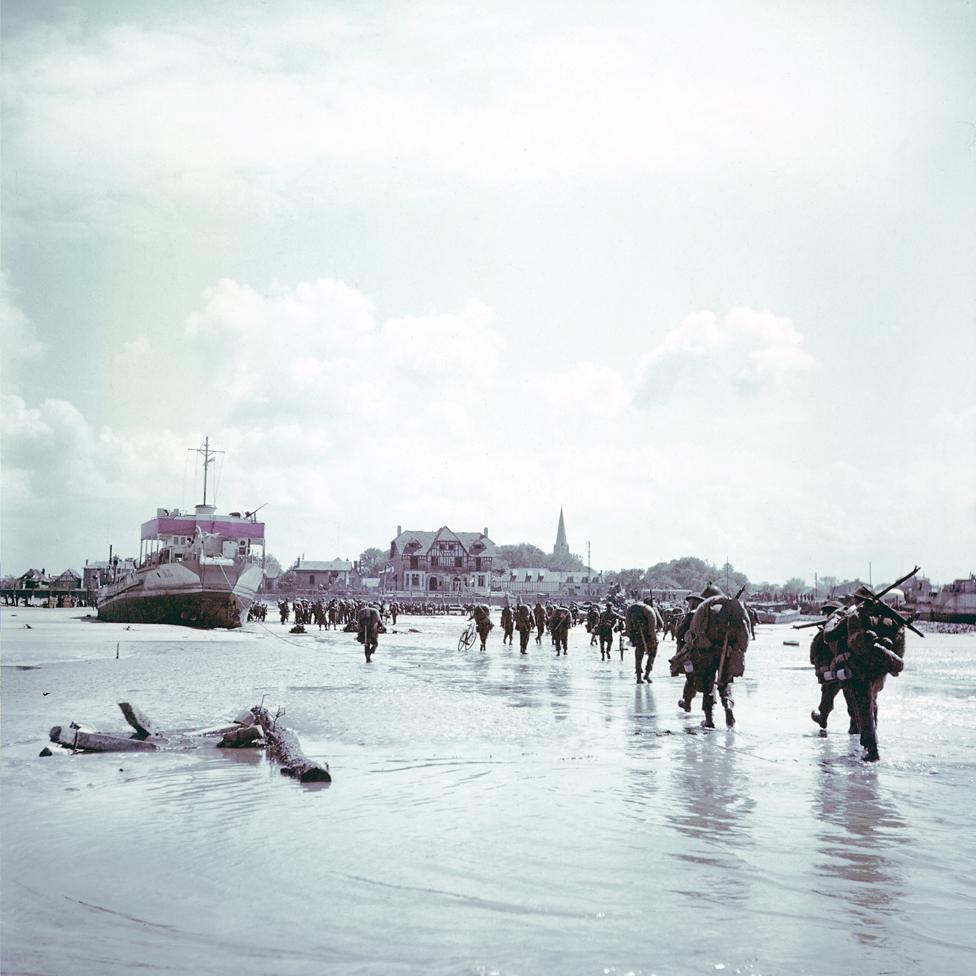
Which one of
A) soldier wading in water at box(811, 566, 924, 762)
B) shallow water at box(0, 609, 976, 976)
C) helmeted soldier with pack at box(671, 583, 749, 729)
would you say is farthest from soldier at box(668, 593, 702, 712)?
soldier wading in water at box(811, 566, 924, 762)

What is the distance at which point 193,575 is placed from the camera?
49375 millimetres

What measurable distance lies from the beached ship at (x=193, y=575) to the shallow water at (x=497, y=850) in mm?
37867

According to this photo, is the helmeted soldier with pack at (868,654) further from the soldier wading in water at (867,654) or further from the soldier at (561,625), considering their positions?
the soldier at (561,625)

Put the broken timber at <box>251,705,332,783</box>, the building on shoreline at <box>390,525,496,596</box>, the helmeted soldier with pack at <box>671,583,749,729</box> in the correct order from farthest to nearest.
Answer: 1. the building on shoreline at <box>390,525,496,596</box>
2. the helmeted soldier with pack at <box>671,583,749,729</box>
3. the broken timber at <box>251,705,332,783</box>

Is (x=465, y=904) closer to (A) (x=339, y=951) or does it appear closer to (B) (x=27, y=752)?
(A) (x=339, y=951)

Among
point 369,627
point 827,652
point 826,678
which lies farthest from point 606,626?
point 826,678

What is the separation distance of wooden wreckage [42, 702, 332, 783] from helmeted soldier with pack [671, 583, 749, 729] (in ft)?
15.9

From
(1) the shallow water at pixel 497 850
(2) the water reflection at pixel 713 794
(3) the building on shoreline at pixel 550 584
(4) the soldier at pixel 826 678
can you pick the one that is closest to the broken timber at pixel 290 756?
(1) the shallow water at pixel 497 850

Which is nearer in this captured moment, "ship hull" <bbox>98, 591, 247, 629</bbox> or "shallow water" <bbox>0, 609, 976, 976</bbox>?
"shallow water" <bbox>0, 609, 976, 976</bbox>

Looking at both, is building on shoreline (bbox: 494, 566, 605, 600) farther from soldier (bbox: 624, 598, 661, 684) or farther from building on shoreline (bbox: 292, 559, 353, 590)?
soldier (bbox: 624, 598, 661, 684)

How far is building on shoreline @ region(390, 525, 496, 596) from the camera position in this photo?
426ft

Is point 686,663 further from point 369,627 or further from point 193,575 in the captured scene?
point 193,575

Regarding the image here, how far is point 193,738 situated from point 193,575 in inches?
1621

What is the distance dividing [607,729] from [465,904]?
698cm
